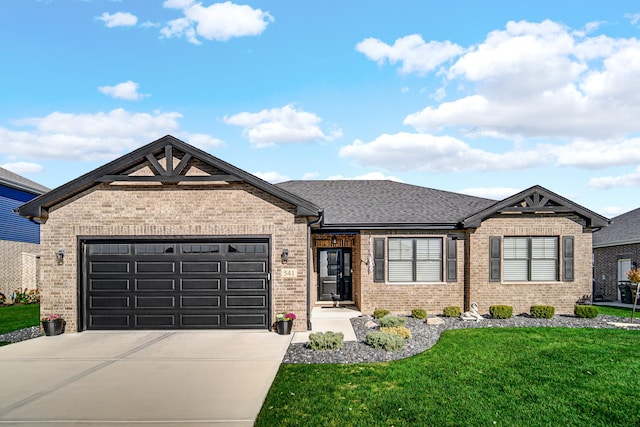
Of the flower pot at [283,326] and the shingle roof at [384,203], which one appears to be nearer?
the flower pot at [283,326]

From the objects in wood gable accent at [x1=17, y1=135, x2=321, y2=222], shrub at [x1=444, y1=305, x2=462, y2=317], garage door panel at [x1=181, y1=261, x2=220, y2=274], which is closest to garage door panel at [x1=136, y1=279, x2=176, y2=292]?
garage door panel at [x1=181, y1=261, x2=220, y2=274]

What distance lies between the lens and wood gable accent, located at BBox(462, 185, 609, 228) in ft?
48.8

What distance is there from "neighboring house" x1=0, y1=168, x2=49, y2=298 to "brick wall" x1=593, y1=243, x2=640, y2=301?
3006 cm

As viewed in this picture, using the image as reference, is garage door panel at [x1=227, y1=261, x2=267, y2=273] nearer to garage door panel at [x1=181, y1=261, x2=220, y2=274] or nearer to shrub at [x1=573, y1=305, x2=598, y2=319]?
garage door panel at [x1=181, y1=261, x2=220, y2=274]

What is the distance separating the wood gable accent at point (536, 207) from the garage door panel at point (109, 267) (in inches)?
427

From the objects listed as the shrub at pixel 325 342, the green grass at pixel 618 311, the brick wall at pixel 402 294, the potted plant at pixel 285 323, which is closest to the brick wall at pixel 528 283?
the brick wall at pixel 402 294

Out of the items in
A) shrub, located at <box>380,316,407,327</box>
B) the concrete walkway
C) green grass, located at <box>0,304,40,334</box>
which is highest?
shrub, located at <box>380,316,407,327</box>

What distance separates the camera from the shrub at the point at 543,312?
14336 mm

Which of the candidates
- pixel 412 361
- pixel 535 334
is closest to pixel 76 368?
pixel 412 361

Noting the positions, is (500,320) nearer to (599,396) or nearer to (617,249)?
(599,396)

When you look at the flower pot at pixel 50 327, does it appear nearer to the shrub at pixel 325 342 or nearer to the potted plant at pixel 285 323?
the potted plant at pixel 285 323

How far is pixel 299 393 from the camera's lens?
6.98 m

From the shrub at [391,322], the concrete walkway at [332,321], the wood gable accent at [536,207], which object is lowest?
the concrete walkway at [332,321]

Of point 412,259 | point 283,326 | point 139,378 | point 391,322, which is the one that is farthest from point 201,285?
point 412,259
